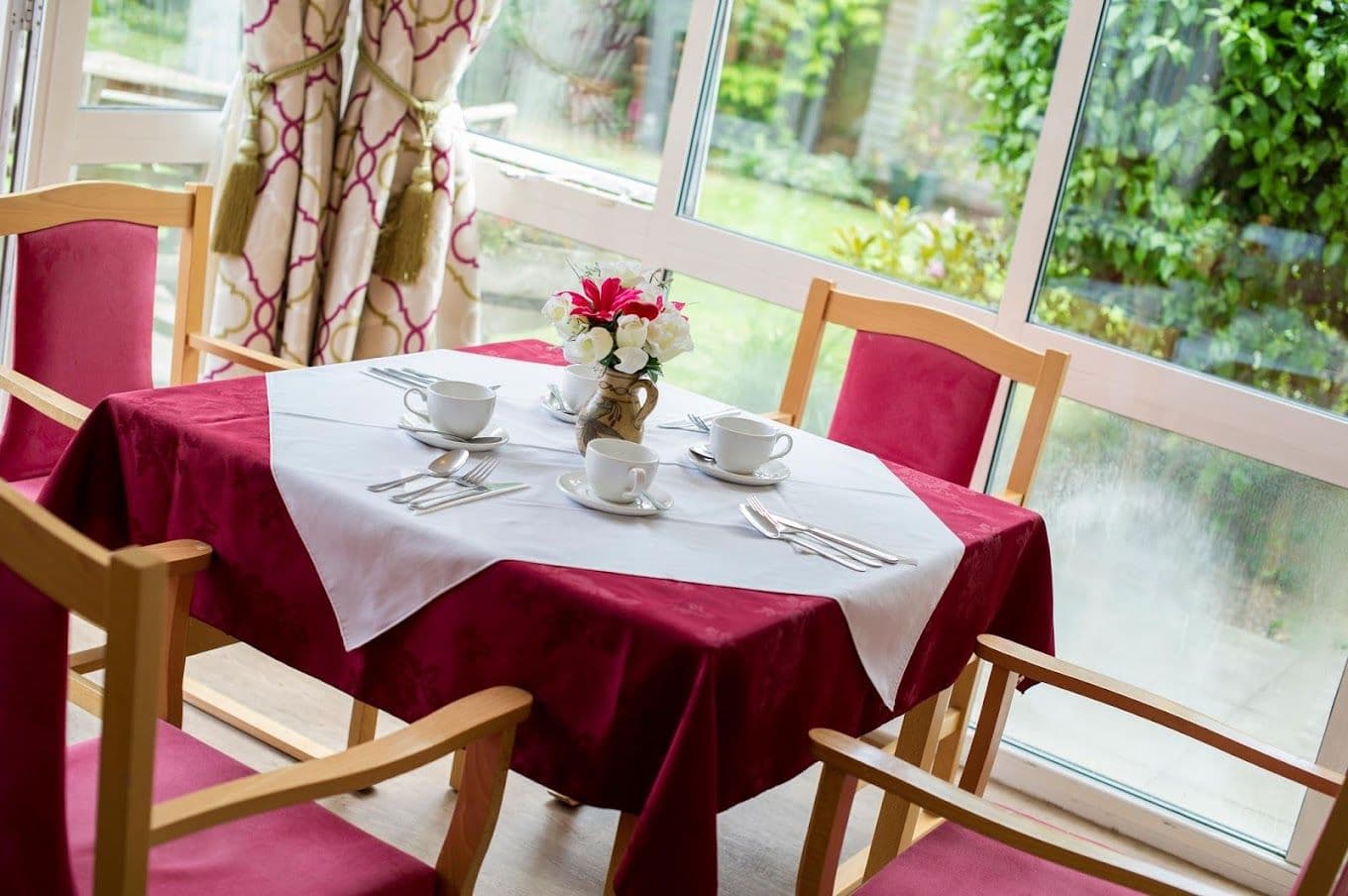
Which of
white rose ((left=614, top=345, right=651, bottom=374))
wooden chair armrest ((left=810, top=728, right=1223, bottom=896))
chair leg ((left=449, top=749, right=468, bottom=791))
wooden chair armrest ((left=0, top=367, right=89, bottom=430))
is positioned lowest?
chair leg ((left=449, top=749, right=468, bottom=791))

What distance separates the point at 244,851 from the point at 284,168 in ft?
6.67

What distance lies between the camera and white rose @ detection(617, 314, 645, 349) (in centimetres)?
188

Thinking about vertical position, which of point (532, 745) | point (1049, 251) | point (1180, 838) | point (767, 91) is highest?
point (767, 91)

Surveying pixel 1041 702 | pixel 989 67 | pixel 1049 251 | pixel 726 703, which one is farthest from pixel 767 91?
pixel 726 703

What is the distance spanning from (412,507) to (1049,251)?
1668mm

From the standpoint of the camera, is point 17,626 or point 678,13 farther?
point 678,13

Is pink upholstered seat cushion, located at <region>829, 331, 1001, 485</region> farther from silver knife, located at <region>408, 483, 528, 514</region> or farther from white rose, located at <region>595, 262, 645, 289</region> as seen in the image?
silver knife, located at <region>408, 483, 528, 514</region>

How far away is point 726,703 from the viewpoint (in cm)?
154

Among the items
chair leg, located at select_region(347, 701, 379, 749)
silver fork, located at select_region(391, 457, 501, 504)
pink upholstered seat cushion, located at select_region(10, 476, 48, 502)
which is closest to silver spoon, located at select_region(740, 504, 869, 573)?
silver fork, located at select_region(391, 457, 501, 504)

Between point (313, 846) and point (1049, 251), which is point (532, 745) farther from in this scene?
point (1049, 251)

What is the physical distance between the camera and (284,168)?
10.3 ft

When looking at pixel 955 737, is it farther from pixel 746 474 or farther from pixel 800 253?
pixel 800 253

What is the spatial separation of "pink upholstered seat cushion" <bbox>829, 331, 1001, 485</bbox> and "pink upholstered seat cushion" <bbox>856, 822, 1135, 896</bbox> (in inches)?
38.1

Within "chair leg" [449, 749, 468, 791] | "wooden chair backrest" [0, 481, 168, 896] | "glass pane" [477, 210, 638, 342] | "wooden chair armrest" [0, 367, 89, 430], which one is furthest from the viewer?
"glass pane" [477, 210, 638, 342]
